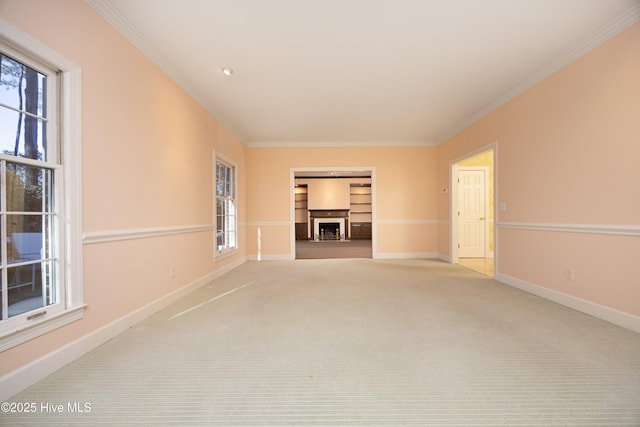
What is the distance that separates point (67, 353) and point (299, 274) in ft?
10.7

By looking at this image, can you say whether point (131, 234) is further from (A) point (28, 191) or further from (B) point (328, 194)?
(B) point (328, 194)

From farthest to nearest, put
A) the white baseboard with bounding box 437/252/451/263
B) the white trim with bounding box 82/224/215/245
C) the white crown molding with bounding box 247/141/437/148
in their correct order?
the white crown molding with bounding box 247/141/437/148, the white baseboard with bounding box 437/252/451/263, the white trim with bounding box 82/224/215/245

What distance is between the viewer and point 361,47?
9.14ft

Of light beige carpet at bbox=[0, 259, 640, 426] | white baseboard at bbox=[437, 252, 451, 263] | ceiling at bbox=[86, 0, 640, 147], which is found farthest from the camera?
white baseboard at bbox=[437, 252, 451, 263]

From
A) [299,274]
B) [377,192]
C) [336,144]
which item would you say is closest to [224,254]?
[299,274]

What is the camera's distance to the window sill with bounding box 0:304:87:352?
149 centimetres

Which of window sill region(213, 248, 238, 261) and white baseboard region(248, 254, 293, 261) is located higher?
window sill region(213, 248, 238, 261)

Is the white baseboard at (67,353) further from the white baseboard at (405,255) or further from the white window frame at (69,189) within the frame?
the white baseboard at (405,255)

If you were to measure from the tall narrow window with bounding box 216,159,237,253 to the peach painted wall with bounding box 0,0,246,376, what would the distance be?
1.22m

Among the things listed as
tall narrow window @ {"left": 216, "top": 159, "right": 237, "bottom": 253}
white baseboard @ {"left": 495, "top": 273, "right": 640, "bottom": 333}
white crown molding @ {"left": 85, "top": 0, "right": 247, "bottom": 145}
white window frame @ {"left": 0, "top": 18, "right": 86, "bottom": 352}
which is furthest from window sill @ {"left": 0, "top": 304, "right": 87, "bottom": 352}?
white baseboard @ {"left": 495, "top": 273, "right": 640, "bottom": 333}

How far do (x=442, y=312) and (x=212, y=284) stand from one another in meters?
3.12

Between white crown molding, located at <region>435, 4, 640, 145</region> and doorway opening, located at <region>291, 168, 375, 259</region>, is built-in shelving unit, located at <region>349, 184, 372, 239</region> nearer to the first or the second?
doorway opening, located at <region>291, 168, 375, 259</region>

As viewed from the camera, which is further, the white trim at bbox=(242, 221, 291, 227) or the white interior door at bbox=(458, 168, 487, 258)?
the white trim at bbox=(242, 221, 291, 227)

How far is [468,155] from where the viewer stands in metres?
5.06
